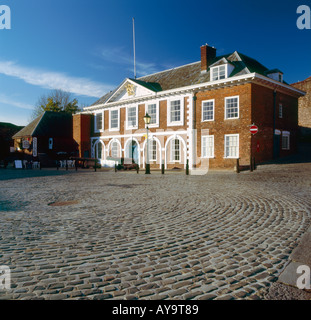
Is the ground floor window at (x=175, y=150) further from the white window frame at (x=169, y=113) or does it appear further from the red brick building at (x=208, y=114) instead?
the white window frame at (x=169, y=113)

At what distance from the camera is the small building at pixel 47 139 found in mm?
35062

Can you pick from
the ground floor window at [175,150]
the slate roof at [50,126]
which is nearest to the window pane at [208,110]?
the ground floor window at [175,150]

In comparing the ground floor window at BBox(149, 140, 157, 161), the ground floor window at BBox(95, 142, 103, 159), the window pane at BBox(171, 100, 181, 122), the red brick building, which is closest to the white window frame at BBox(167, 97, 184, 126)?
the red brick building

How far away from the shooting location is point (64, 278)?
322 centimetres

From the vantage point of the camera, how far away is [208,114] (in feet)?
78.6

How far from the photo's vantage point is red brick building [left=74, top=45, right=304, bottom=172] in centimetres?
2180

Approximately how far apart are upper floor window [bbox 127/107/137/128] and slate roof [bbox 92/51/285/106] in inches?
118

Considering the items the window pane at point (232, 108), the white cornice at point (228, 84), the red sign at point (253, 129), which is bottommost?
the red sign at point (253, 129)

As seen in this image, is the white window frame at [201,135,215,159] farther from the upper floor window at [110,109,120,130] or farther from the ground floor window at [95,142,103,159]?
the ground floor window at [95,142,103,159]

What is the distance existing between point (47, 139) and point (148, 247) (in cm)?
3488
